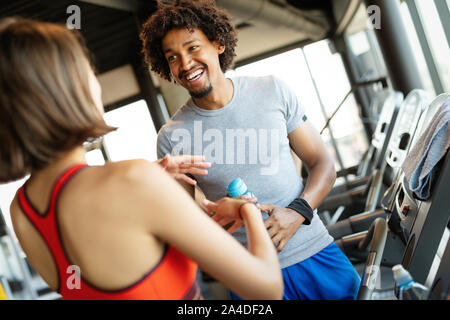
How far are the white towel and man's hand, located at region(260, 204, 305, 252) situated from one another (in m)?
0.41

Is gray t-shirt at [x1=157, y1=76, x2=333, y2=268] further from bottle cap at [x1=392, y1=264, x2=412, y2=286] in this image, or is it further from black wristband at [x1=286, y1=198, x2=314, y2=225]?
bottle cap at [x1=392, y1=264, x2=412, y2=286]

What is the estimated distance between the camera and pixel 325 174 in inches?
60.5

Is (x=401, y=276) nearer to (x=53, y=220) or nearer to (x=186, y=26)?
(x=53, y=220)

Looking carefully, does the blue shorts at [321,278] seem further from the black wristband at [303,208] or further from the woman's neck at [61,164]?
the woman's neck at [61,164]

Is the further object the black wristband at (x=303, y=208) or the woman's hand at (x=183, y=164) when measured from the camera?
the black wristband at (x=303, y=208)

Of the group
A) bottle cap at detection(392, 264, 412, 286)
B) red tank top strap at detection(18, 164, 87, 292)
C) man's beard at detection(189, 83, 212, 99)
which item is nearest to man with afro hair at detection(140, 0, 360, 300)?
man's beard at detection(189, 83, 212, 99)

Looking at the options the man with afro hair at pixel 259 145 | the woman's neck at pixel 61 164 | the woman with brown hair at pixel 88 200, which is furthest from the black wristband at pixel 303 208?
the woman's neck at pixel 61 164

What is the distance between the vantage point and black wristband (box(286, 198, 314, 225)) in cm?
133

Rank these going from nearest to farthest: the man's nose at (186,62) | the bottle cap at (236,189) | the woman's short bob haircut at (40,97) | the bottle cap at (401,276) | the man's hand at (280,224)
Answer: the woman's short bob haircut at (40,97)
the bottle cap at (401,276)
the bottle cap at (236,189)
the man's hand at (280,224)
the man's nose at (186,62)

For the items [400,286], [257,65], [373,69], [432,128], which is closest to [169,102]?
[432,128]

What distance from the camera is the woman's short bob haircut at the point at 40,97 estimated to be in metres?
0.69

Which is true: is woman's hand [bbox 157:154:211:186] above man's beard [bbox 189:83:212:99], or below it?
below

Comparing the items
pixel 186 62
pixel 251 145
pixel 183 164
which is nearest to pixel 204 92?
pixel 186 62

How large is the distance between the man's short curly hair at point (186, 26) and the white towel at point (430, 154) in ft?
2.87
